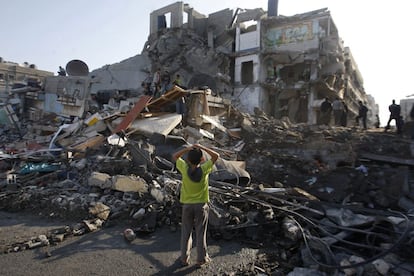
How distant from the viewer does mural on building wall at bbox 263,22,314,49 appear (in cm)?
2270

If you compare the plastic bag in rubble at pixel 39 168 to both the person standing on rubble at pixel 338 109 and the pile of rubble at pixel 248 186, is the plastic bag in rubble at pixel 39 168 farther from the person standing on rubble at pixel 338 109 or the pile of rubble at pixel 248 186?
the person standing on rubble at pixel 338 109

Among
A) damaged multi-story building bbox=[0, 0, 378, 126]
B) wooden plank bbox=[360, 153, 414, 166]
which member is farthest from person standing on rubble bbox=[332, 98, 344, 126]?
damaged multi-story building bbox=[0, 0, 378, 126]

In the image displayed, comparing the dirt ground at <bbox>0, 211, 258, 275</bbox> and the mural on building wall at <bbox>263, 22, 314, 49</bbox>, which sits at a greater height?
the mural on building wall at <bbox>263, 22, 314, 49</bbox>

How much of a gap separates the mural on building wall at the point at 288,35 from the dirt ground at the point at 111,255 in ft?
70.6

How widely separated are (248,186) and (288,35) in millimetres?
19925

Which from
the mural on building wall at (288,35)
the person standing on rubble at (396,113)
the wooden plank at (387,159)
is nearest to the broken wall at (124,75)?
the mural on building wall at (288,35)

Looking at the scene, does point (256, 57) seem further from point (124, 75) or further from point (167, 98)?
point (167, 98)

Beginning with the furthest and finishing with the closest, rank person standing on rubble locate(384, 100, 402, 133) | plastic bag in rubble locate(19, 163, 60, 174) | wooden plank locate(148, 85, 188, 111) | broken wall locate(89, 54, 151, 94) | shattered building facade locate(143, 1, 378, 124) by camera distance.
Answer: broken wall locate(89, 54, 151, 94)
shattered building facade locate(143, 1, 378, 124)
person standing on rubble locate(384, 100, 402, 133)
wooden plank locate(148, 85, 188, 111)
plastic bag in rubble locate(19, 163, 60, 174)

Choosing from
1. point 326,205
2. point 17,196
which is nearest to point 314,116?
point 326,205

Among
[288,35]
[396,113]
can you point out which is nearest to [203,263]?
[396,113]

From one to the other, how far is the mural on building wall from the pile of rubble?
44.2 ft

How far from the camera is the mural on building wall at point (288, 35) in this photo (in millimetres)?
22703

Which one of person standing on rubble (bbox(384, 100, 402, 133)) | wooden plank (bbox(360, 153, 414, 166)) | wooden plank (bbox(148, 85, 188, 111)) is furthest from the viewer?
person standing on rubble (bbox(384, 100, 402, 133))

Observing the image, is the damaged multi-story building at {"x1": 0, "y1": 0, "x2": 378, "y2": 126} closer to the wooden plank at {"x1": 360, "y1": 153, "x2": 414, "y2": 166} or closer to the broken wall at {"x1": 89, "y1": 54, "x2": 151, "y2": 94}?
the broken wall at {"x1": 89, "y1": 54, "x2": 151, "y2": 94}
